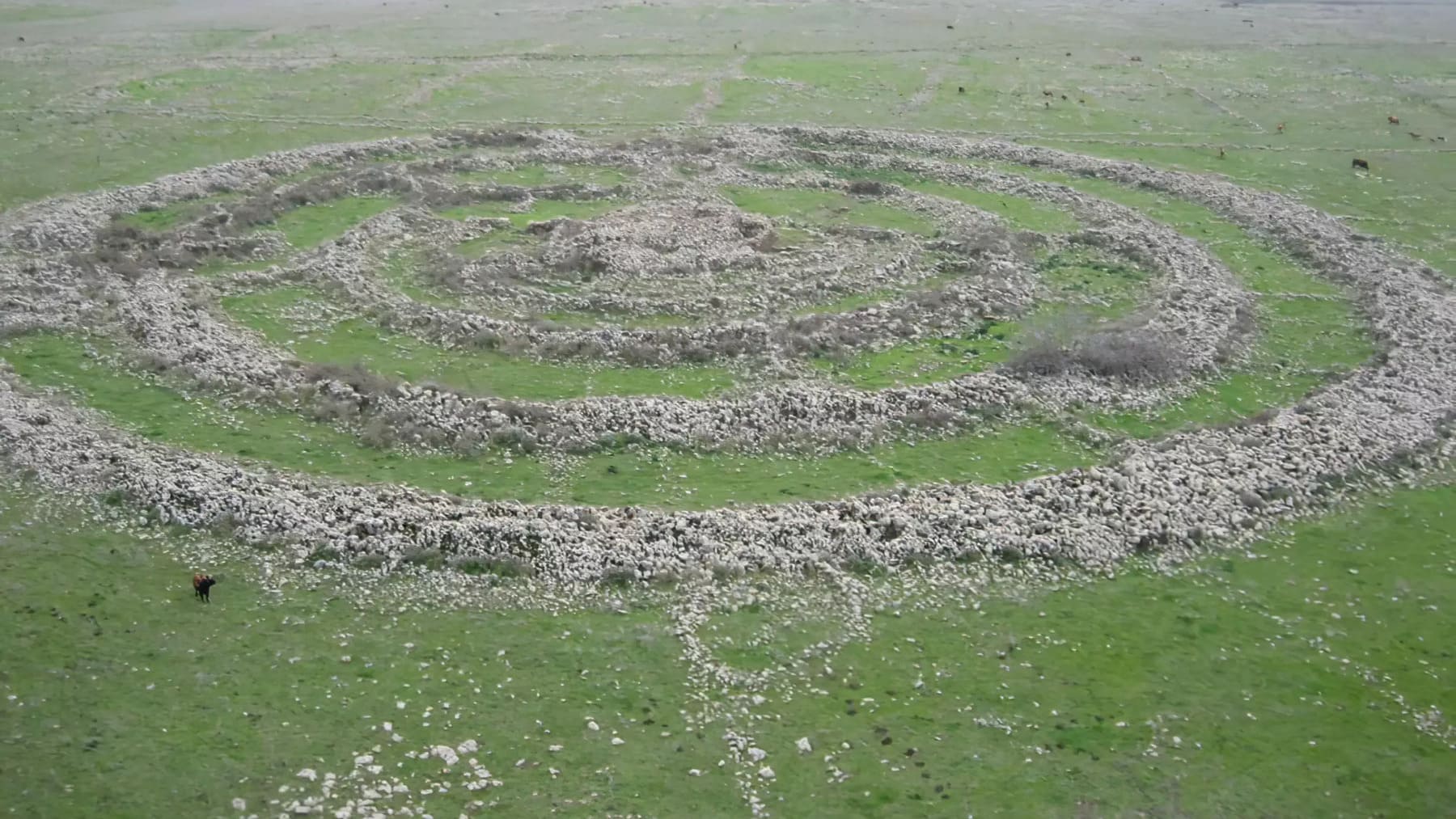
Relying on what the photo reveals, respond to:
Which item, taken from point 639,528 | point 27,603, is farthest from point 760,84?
point 27,603

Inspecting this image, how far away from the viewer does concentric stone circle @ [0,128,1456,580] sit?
27.1 metres

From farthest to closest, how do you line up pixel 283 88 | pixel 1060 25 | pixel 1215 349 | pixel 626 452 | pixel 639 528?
pixel 1060 25 → pixel 283 88 → pixel 1215 349 → pixel 626 452 → pixel 639 528

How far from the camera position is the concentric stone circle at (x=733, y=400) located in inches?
1068

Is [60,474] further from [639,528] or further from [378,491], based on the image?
[639,528]

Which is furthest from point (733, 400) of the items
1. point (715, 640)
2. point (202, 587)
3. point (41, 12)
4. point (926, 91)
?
point (41, 12)

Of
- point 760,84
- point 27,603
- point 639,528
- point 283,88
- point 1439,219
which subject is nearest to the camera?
point 27,603

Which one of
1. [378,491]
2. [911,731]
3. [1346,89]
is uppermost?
[1346,89]

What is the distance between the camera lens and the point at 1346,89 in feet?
260

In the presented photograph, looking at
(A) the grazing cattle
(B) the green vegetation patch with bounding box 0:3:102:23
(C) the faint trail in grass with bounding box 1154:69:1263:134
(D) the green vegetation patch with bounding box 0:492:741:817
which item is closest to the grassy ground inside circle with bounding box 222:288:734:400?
(A) the grazing cattle

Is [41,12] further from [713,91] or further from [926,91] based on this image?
[926,91]

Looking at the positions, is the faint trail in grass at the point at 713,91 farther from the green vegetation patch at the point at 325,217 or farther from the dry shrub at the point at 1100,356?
the dry shrub at the point at 1100,356

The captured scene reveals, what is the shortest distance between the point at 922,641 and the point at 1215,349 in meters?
20.1

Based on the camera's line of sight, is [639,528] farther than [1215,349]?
No

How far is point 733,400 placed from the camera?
33.7 metres
